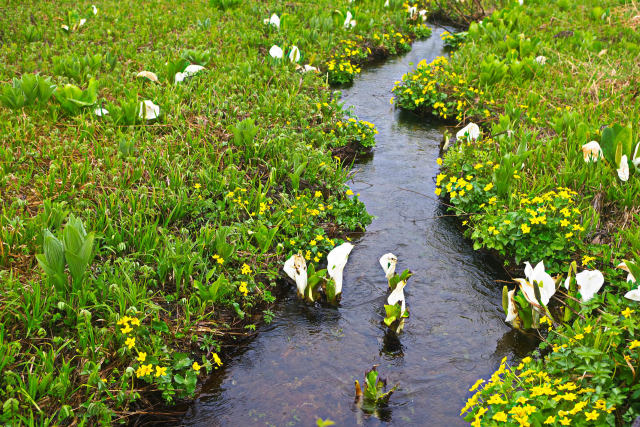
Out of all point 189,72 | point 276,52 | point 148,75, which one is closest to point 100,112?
point 148,75

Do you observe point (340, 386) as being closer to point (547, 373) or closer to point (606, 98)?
point (547, 373)

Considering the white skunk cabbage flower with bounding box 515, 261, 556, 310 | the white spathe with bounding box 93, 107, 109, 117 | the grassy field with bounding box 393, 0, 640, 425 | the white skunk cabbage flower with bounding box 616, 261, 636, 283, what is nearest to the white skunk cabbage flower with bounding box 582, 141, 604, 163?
the grassy field with bounding box 393, 0, 640, 425

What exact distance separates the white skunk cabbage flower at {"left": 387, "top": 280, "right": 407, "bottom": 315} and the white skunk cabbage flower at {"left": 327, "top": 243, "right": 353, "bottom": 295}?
0.39 m

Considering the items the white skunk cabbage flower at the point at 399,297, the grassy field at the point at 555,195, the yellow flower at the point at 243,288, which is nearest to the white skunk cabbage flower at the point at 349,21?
the grassy field at the point at 555,195

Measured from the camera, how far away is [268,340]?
145 inches

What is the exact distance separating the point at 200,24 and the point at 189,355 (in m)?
5.76

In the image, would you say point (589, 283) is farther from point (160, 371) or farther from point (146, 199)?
point (146, 199)

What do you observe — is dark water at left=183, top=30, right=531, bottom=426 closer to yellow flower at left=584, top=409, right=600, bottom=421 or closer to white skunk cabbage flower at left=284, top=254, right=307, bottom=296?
white skunk cabbage flower at left=284, top=254, right=307, bottom=296

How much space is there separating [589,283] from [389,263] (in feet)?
4.33

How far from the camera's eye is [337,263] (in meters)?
3.96

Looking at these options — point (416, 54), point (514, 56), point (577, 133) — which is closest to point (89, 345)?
point (577, 133)

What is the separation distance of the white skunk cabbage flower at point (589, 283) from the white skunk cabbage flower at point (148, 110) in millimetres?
3741

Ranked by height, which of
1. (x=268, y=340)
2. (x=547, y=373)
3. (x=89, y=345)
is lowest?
(x=268, y=340)

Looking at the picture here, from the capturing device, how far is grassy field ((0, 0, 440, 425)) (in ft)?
9.83
